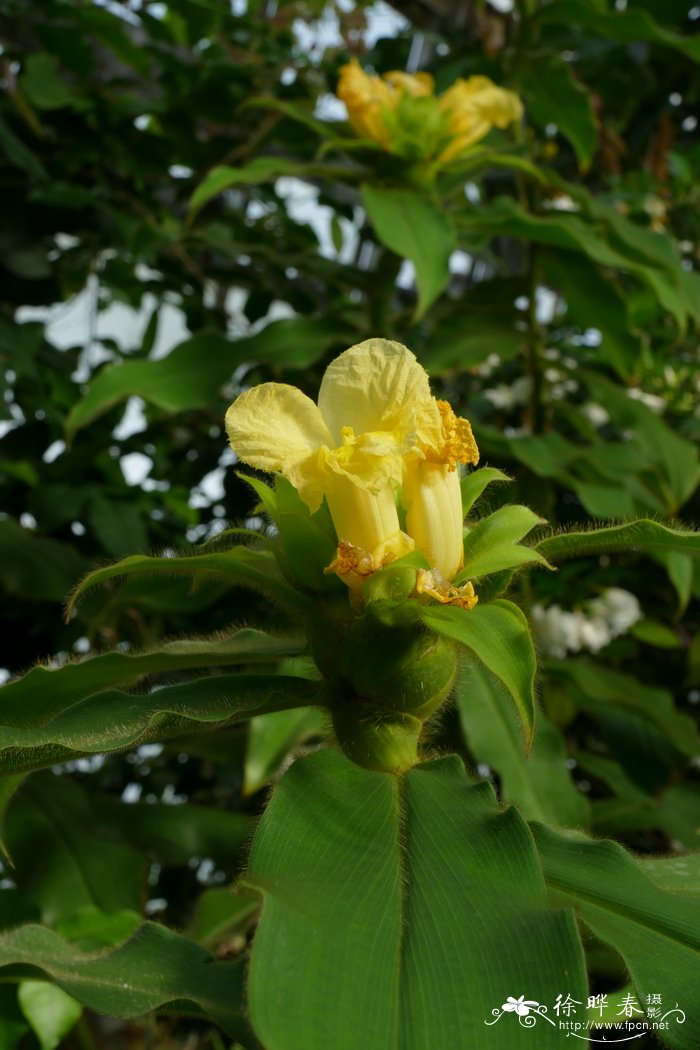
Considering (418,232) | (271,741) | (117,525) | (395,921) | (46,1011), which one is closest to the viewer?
(395,921)

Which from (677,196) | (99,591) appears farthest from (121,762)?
(677,196)

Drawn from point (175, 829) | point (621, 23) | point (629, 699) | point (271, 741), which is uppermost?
point (621, 23)

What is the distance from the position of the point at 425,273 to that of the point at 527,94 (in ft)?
1.52

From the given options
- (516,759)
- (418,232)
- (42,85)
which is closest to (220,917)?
(516,759)

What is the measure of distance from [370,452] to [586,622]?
801 millimetres

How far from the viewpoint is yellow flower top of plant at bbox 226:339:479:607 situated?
0.49 metres

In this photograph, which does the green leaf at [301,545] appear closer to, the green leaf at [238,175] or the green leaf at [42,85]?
the green leaf at [238,175]

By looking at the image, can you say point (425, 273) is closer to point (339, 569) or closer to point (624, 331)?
point (624, 331)

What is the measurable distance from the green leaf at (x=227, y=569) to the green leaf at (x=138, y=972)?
0.60 feet

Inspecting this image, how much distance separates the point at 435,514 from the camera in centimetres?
50

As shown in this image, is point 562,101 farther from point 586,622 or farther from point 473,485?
point 473,485

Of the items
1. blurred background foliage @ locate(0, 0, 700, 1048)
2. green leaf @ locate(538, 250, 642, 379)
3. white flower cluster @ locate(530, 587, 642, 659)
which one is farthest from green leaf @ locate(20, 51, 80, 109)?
white flower cluster @ locate(530, 587, 642, 659)

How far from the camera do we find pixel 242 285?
1496 millimetres

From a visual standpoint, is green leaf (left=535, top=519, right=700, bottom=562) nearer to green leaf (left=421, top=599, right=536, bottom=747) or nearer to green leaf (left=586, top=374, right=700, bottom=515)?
green leaf (left=421, top=599, right=536, bottom=747)
